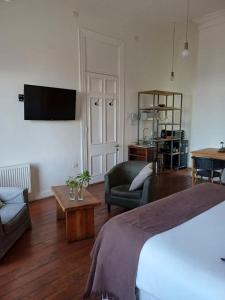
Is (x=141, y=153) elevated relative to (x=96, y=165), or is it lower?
elevated

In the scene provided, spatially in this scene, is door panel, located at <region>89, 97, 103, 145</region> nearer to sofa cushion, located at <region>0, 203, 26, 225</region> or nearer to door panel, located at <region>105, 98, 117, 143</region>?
door panel, located at <region>105, 98, 117, 143</region>

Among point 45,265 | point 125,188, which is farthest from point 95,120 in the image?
point 45,265

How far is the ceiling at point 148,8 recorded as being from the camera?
4453 mm

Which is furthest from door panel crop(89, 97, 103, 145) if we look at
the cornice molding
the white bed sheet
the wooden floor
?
the white bed sheet

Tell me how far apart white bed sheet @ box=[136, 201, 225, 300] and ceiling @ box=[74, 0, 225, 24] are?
4.32m

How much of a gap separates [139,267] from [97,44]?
4478mm

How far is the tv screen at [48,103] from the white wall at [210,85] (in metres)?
3.26

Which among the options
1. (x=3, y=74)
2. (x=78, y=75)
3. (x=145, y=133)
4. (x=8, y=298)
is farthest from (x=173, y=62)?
(x=8, y=298)

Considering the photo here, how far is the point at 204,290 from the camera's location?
1203mm

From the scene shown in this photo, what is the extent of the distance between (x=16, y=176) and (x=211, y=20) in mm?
5275

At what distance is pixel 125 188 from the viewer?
3.62 meters

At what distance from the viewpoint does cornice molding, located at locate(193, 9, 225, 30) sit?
16.9 ft

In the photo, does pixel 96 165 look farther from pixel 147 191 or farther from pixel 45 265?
pixel 45 265

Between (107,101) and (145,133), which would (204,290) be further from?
(145,133)
